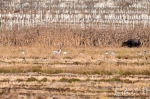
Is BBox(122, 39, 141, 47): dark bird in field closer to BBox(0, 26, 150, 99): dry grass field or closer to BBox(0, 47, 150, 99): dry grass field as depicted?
BBox(0, 26, 150, 99): dry grass field

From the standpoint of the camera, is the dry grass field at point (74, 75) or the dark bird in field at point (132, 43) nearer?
the dry grass field at point (74, 75)

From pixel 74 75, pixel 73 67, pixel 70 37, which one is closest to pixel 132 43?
pixel 70 37

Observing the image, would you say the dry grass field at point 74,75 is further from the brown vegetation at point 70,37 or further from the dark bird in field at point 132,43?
the brown vegetation at point 70,37

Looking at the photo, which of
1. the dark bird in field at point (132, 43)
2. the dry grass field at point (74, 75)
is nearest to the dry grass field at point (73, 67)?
the dry grass field at point (74, 75)

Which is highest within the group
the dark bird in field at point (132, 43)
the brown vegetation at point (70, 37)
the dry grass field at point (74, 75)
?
the brown vegetation at point (70, 37)

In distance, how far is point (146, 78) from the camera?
14727 mm

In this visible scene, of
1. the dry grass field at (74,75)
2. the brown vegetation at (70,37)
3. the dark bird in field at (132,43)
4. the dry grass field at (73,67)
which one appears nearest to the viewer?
the dry grass field at (74,75)

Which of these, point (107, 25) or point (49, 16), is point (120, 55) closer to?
point (107, 25)

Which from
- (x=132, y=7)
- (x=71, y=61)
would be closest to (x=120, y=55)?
(x=71, y=61)

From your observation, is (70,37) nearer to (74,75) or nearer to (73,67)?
(73,67)

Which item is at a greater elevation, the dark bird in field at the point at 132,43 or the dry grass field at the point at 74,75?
the dark bird in field at the point at 132,43

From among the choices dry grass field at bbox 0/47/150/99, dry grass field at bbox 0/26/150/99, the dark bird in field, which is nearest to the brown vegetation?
dry grass field at bbox 0/26/150/99

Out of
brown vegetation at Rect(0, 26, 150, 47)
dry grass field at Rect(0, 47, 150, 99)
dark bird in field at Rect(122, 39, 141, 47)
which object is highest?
brown vegetation at Rect(0, 26, 150, 47)

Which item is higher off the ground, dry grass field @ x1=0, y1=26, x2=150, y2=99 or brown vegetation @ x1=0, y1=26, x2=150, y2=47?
brown vegetation @ x1=0, y1=26, x2=150, y2=47
